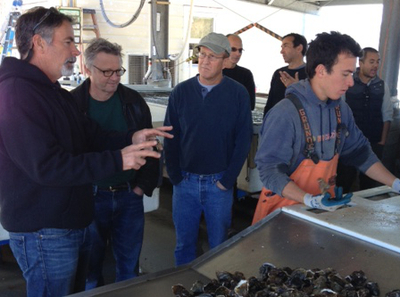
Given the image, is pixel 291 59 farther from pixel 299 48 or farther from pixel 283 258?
pixel 283 258

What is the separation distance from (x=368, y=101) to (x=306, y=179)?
2.47m

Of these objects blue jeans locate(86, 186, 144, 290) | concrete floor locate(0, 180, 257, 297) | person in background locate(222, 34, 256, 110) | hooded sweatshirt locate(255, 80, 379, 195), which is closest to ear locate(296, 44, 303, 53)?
person in background locate(222, 34, 256, 110)

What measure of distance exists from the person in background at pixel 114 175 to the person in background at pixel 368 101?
2378 mm

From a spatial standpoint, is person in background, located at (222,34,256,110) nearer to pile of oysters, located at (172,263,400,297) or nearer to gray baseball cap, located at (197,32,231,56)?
gray baseball cap, located at (197,32,231,56)

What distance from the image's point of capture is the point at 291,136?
6.37ft

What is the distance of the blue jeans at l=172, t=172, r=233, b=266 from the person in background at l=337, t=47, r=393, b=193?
6.24ft

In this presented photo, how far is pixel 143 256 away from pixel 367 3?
7.34 meters

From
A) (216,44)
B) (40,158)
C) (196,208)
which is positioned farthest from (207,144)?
(40,158)

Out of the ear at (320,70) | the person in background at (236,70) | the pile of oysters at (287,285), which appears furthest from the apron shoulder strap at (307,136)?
the person in background at (236,70)

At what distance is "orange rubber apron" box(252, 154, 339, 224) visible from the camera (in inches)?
77.8

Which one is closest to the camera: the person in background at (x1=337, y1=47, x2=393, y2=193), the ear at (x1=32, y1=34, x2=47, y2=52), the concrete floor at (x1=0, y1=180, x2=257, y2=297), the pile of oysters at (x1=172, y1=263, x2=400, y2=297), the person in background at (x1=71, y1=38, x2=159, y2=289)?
the pile of oysters at (x1=172, y1=263, x2=400, y2=297)

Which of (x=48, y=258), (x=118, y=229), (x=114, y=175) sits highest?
(x=114, y=175)

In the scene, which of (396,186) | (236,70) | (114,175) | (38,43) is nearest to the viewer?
(38,43)

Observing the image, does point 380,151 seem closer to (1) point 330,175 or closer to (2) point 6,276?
(1) point 330,175
